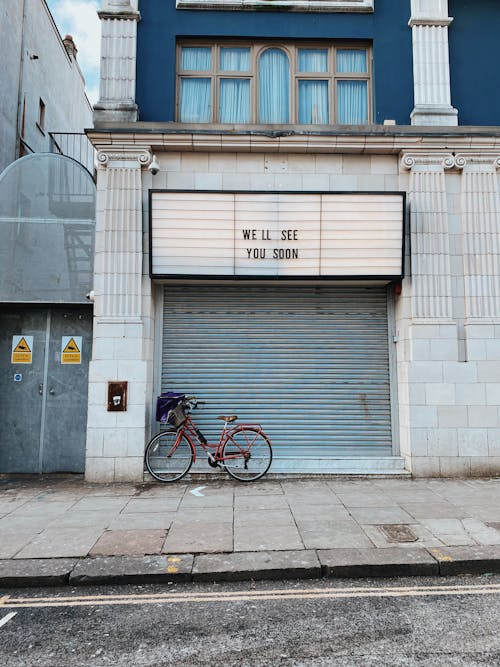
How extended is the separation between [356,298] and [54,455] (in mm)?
6630

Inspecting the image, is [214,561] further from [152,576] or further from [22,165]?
[22,165]

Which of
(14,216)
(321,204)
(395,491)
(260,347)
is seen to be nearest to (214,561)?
(395,491)

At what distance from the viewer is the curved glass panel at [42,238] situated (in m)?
9.04

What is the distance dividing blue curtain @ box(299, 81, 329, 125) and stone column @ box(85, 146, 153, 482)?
340cm

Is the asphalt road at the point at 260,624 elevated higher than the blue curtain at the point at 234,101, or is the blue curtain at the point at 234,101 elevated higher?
the blue curtain at the point at 234,101

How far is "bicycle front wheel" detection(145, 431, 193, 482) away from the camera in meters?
8.48

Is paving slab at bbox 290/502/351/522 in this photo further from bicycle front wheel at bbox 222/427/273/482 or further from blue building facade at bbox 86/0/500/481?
blue building facade at bbox 86/0/500/481

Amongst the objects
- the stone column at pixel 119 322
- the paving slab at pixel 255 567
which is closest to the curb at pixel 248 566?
the paving slab at pixel 255 567

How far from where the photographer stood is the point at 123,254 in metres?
8.95

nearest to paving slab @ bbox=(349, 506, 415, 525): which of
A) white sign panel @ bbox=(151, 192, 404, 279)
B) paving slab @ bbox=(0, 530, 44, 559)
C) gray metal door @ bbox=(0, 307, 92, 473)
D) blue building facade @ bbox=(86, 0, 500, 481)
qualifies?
blue building facade @ bbox=(86, 0, 500, 481)

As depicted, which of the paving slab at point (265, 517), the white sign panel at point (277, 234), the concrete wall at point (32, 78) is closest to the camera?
the paving slab at point (265, 517)

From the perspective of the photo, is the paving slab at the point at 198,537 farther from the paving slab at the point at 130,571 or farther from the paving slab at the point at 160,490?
the paving slab at the point at 160,490

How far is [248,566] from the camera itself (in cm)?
488

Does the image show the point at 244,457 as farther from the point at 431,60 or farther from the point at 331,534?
the point at 431,60
